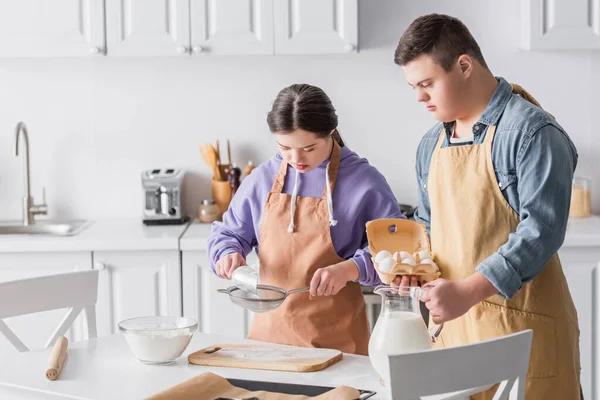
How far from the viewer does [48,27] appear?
135 inches

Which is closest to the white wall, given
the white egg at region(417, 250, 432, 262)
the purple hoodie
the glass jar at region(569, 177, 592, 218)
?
the glass jar at region(569, 177, 592, 218)

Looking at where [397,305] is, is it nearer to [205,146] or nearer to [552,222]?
[552,222]

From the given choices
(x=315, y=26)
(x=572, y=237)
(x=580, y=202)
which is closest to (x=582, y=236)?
(x=572, y=237)

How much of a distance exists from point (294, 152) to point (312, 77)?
1.58 m

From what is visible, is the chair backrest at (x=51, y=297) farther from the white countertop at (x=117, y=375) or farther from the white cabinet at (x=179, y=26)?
the white cabinet at (x=179, y=26)

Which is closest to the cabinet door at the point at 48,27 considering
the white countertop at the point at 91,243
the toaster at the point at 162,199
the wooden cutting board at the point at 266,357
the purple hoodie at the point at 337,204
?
the toaster at the point at 162,199

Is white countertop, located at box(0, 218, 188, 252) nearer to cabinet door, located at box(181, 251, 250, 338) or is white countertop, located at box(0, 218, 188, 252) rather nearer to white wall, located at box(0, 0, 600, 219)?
cabinet door, located at box(181, 251, 250, 338)

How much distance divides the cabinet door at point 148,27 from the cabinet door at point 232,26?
0.04 m

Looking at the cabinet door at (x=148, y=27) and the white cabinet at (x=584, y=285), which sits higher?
the cabinet door at (x=148, y=27)

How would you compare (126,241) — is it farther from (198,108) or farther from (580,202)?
(580,202)

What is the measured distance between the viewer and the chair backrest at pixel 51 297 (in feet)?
7.45

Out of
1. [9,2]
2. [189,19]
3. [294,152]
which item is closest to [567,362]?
[294,152]

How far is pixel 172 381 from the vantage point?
1.83m

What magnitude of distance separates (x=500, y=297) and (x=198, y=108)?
7.10 feet
